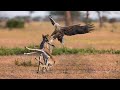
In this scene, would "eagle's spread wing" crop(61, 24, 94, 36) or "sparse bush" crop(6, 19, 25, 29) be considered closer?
"eagle's spread wing" crop(61, 24, 94, 36)

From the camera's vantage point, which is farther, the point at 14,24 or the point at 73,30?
the point at 14,24

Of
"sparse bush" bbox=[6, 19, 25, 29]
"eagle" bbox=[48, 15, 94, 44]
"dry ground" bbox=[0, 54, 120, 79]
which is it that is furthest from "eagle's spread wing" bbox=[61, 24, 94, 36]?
"sparse bush" bbox=[6, 19, 25, 29]

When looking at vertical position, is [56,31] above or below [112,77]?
above

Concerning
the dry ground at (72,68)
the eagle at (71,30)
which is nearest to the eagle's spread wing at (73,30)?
the eagle at (71,30)

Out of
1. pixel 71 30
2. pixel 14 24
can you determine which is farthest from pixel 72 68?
pixel 14 24

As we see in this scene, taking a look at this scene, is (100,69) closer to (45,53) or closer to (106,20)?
(45,53)

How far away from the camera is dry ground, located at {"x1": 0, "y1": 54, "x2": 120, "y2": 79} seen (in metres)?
11.5

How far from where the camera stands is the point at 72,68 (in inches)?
496

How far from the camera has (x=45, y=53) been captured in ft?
38.2

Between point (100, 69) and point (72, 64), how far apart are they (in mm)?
1104

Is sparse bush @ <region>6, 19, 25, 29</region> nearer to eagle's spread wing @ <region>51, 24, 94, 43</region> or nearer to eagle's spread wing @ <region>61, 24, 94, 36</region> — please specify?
eagle's spread wing @ <region>51, 24, 94, 43</region>

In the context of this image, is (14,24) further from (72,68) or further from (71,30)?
(71,30)

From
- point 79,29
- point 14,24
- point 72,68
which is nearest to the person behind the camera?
point 79,29
